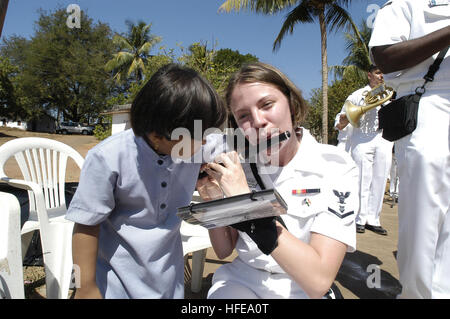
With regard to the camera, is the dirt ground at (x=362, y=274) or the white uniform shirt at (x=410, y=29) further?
the dirt ground at (x=362, y=274)

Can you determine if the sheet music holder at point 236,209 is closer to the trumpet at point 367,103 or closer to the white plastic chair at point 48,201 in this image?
the white plastic chair at point 48,201

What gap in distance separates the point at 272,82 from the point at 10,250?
120cm

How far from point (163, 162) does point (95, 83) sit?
3802cm

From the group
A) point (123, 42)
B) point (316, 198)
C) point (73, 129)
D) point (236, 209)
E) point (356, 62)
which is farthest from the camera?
point (73, 129)

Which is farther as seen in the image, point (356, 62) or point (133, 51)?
point (133, 51)

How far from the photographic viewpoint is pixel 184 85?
1.06 meters

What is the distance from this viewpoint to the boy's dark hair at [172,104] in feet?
3.43

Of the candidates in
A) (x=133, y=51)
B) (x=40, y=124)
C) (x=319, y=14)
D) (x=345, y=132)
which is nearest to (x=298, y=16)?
(x=319, y=14)

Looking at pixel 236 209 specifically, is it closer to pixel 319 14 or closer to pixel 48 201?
pixel 48 201

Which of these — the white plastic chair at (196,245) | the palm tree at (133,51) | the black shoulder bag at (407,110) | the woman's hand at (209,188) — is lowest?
the white plastic chair at (196,245)

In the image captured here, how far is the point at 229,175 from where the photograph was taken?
1.10m

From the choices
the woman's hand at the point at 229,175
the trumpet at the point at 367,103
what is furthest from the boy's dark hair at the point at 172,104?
the trumpet at the point at 367,103

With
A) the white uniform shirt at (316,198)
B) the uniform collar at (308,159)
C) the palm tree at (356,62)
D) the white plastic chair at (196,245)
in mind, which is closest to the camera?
the white uniform shirt at (316,198)
